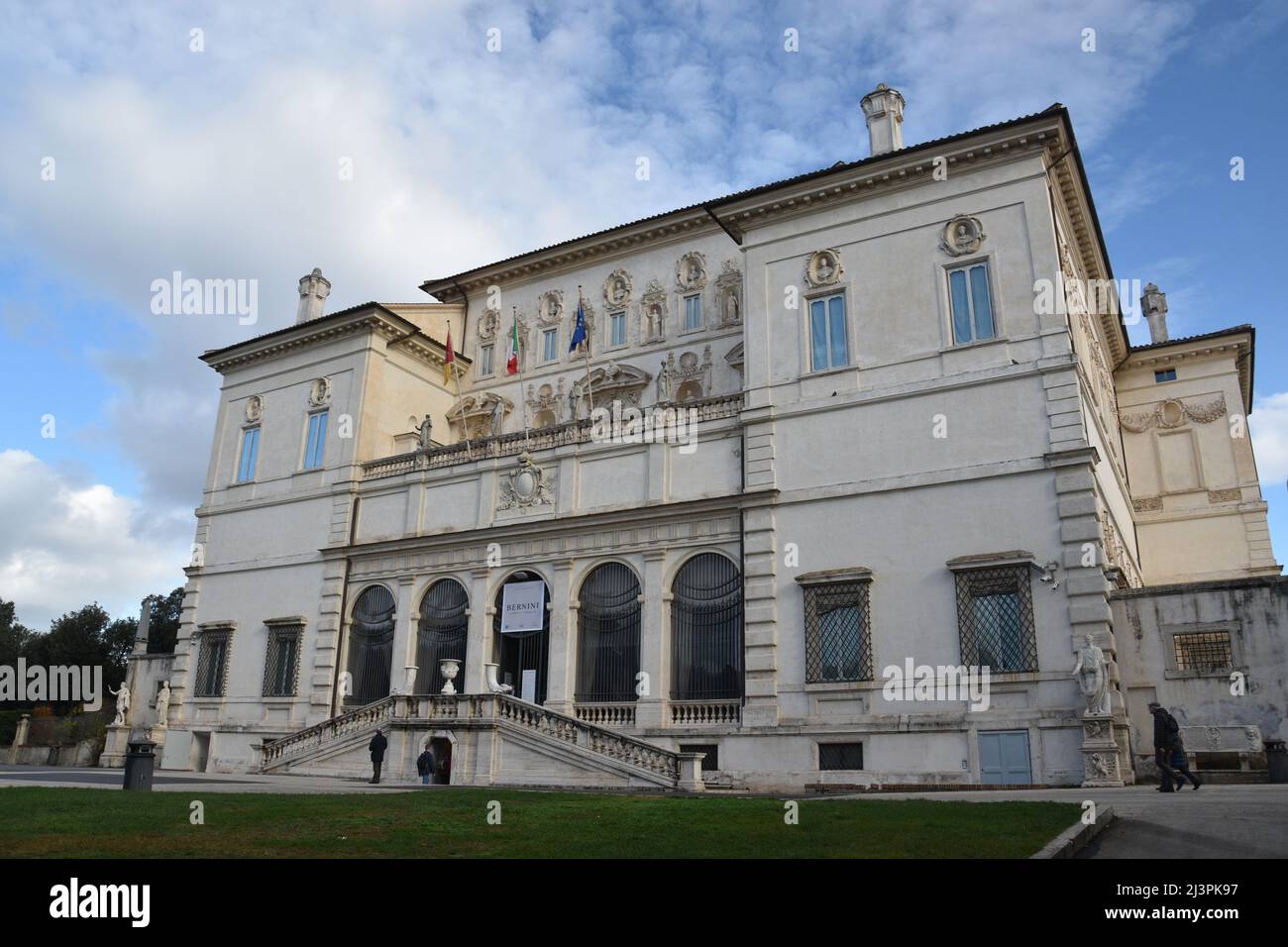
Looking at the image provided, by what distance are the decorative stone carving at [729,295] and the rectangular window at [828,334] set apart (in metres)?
5.18

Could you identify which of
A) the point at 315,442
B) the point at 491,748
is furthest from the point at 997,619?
the point at 315,442

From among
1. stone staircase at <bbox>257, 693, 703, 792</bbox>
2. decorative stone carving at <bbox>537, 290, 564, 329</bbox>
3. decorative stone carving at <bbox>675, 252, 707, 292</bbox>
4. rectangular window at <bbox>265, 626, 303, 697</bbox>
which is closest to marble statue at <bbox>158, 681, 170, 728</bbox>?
rectangular window at <bbox>265, 626, 303, 697</bbox>

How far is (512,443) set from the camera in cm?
3350

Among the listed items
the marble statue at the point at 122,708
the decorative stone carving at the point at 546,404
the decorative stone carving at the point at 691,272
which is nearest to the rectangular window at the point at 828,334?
the decorative stone carving at the point at 691,272

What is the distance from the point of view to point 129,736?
38.2 metres

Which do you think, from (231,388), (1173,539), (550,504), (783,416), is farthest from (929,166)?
(231,388)

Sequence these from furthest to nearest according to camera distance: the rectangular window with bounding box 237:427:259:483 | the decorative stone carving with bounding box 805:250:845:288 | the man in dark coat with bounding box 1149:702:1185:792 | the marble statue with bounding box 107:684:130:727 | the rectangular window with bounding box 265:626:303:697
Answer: the rectangular window with bounding box 237:427:259:483
the marble statue with bounding box 107:684:130:727
the rectangular window with bounding box 265:626:303:697
the decorative stone carving with bounding box 805:250:845:288
the man in dark coat with bounding box 1149:702:1185:792

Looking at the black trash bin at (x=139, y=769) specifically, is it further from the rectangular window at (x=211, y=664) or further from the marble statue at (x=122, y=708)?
the marble statue at (x=122, y=708)

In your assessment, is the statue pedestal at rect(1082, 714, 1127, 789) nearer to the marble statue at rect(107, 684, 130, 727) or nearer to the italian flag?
the italian flag

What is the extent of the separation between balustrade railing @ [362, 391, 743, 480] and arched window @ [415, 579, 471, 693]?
14.6 ft

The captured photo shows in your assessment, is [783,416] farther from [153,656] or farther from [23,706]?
[23,706]

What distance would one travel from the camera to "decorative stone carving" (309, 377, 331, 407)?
38.2 meters

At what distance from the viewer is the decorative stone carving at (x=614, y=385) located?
3516 cm

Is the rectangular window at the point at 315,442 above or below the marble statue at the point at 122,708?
above
